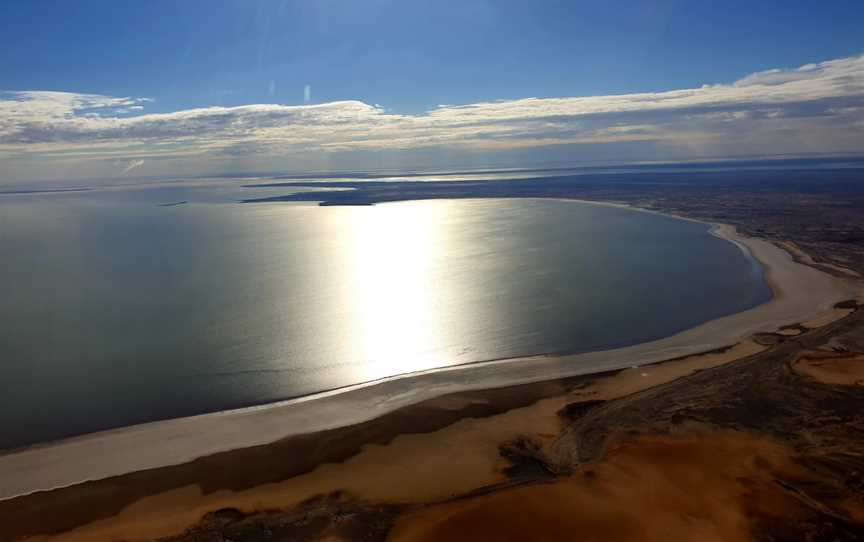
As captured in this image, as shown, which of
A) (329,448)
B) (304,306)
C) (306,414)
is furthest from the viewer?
(304,306)

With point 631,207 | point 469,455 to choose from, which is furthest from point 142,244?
point 631,207

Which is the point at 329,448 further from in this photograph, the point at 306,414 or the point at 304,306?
the point at 304,306

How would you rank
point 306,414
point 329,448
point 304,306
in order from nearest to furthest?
point 329,448 < point 306,414 < point 304,306

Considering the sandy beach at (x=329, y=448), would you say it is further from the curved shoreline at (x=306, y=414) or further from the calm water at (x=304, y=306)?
the calm water at (x=304, y=306)

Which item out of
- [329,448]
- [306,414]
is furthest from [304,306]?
[329,448]

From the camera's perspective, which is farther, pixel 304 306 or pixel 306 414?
pixel 304 306

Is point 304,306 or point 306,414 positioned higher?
point 304,306
